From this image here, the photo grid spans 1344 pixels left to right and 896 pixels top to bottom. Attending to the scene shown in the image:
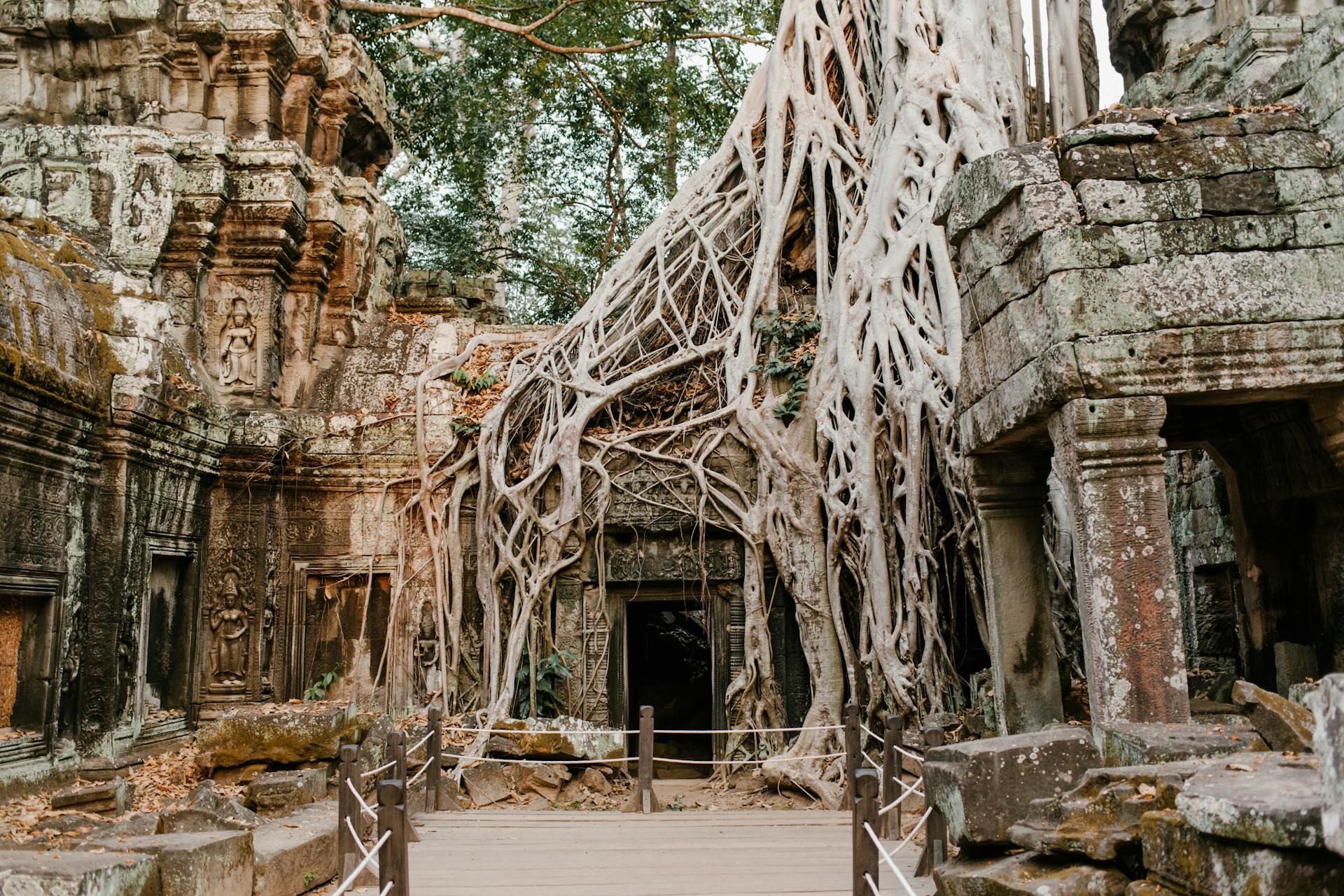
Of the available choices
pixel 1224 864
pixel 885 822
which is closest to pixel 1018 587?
pixel 885 822

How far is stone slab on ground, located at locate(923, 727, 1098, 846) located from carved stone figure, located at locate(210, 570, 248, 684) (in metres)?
5.82

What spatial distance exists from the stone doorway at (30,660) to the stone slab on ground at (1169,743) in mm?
5299

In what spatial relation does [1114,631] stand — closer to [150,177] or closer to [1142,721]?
[1142,721]

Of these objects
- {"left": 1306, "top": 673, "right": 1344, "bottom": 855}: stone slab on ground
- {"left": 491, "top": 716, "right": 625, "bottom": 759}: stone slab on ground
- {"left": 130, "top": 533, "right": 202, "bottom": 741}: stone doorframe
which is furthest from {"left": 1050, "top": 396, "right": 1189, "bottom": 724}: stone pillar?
{"left": 130, "top": 533, "right": 202, "bottom": 741}: stone doorframe

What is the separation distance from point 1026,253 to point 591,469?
172 inches

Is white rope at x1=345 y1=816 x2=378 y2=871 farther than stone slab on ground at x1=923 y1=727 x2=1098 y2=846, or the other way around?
white rope at x1=345 y1=816 x2=378 y2=871

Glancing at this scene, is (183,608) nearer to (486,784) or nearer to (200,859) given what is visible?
(486,784)

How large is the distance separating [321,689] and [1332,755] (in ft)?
23.4

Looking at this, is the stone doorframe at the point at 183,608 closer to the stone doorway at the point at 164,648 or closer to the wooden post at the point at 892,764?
the stone doorway at the point at 164,648

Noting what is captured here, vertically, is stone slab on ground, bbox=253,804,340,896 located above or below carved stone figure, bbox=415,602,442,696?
below

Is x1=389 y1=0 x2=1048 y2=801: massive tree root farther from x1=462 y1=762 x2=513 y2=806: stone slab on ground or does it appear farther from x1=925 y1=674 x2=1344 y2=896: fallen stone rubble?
x1=925 y1=674 x2=1344 y2=896: fallen stone rubble

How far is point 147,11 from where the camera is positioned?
871 cm

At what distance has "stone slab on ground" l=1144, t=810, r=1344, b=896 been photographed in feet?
5.98

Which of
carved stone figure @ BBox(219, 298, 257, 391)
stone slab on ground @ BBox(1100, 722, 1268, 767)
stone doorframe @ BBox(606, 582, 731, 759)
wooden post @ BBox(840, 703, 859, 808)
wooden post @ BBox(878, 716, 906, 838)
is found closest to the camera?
stone slab on ground @ BBox(1100, 722, 1268, 767)
